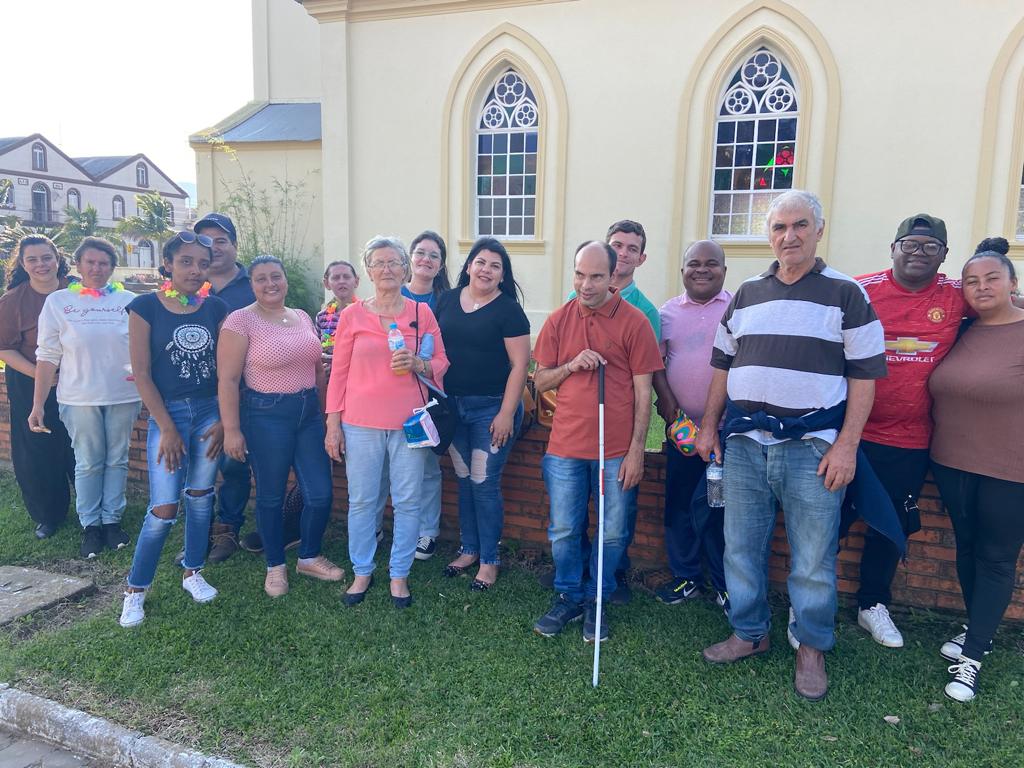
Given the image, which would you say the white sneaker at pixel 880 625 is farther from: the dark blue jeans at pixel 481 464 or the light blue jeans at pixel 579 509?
the dark blue jeans at pixel 481 464

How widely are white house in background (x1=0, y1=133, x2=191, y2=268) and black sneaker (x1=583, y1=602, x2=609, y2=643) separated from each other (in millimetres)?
48077

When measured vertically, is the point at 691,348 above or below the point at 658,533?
above

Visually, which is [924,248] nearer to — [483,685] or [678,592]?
[678,592]

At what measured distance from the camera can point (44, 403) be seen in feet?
15.2

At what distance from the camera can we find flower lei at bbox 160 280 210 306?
12.3 ft

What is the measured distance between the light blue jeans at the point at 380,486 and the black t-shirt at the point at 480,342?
45 centimetres

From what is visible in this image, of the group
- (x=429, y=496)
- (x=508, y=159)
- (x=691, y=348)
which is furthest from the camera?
(x=508, y=159)

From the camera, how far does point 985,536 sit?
303 centimetres

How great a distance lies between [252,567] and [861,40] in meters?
10.1

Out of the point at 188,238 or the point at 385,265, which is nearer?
the point at 385,265

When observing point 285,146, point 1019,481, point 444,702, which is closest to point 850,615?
point 1019,481

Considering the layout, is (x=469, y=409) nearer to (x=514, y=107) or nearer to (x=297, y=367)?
(x=297, y=367)

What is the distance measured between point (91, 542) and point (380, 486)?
2.24 m

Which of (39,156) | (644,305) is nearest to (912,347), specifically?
(644,305)
